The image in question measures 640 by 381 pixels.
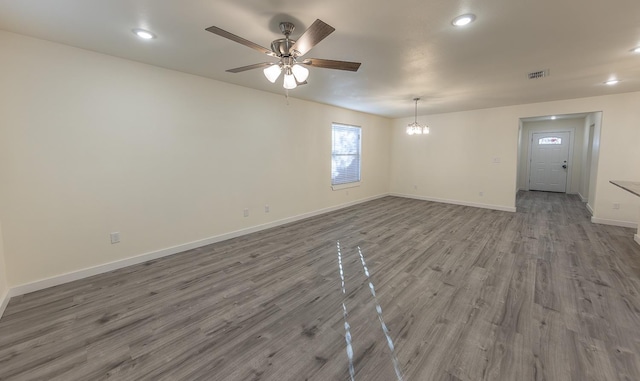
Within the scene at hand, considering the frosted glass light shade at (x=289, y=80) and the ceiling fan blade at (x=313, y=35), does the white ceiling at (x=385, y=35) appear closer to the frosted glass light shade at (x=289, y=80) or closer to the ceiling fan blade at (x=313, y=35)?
the ceiling fan blade at (x=313, y=35)

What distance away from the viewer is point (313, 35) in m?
1.86

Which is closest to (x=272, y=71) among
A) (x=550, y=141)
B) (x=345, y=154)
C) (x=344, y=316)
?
(x=344, y=316)

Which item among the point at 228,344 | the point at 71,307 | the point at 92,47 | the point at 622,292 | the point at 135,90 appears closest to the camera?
the point at 228,344

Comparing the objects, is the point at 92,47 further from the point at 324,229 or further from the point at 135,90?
the point at 324,229

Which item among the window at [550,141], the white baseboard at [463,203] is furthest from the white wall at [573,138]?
the white baseboard at [463,203]

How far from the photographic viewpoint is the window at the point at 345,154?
6.16m

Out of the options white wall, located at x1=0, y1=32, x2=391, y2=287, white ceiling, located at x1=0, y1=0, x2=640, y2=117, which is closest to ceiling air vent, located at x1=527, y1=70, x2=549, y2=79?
white ceiling, located at x1=0, y1=0, x2=640, y2=117

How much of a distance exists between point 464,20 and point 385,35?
660mm

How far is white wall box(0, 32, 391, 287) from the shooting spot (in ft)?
8.31

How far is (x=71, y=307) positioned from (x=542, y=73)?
6.13 meters

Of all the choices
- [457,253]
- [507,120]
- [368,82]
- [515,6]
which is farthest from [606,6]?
[507,120]

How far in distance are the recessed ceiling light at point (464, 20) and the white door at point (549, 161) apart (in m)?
8.80

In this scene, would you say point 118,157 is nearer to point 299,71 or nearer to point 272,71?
point 272,71

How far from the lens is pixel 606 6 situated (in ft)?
6.37
